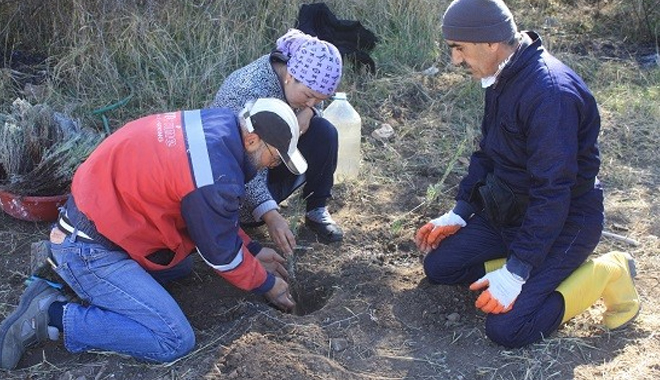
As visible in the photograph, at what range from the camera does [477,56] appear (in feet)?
10.3

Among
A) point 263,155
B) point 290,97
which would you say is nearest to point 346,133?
point 290,97

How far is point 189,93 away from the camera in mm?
5270

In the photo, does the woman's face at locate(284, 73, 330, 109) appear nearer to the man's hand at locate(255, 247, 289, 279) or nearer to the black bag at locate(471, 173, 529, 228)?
the man's hand at locate(255, 247, 289, 279)

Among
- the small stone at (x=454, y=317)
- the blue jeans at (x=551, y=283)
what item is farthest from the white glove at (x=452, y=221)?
the small stone at (x=454, y=317)

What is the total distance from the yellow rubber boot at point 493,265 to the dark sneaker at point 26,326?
1845 millimetres

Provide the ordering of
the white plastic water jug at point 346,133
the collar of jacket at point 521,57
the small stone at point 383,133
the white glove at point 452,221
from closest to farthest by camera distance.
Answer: the collar of jacket at point 521,57, the white glove at point 452,221, the white plastic water jug at point 346,133, the small stone at point 383,133

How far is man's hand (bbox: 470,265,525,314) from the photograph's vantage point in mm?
3100

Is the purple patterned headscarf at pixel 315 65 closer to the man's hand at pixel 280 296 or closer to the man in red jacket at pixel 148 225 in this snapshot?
the man in red jacket at pixel 148 225

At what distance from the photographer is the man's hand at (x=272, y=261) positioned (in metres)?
3.52

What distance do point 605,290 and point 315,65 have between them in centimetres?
158

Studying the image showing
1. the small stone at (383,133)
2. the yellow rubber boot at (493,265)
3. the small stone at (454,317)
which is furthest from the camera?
the small stone at (383,133)

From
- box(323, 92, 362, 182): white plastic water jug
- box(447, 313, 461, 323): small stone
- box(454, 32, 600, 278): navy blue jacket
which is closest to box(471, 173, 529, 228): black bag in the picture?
box(454, 32, 600, 278): navy blue jacket

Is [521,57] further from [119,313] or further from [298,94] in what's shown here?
Result: [119,313]

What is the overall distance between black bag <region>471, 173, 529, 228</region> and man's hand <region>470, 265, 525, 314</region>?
0.35 metres
